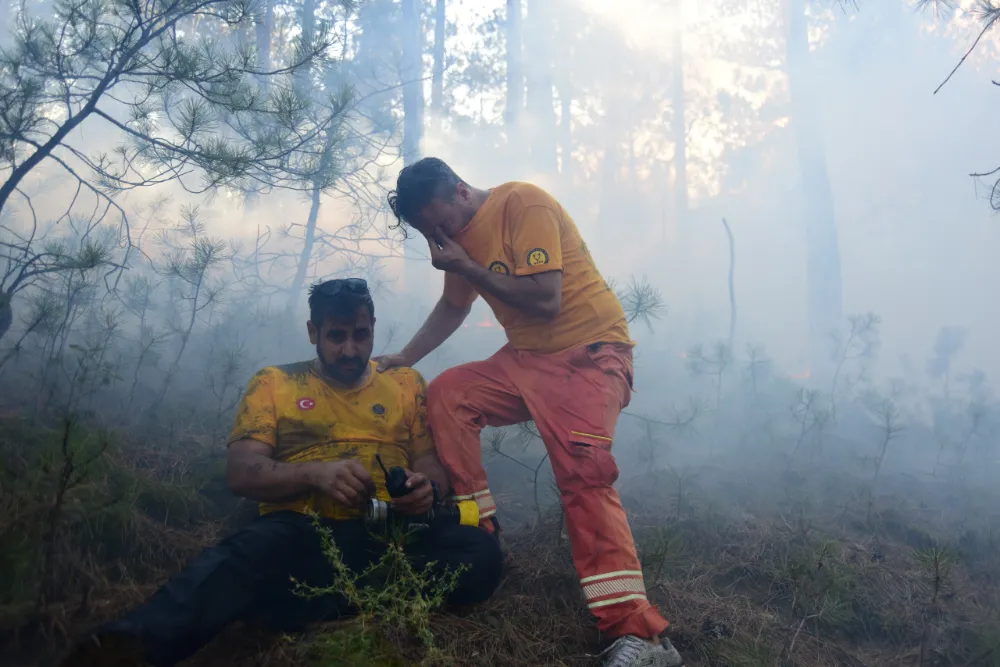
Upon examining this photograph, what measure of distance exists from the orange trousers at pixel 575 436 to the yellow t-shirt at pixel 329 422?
15 cm

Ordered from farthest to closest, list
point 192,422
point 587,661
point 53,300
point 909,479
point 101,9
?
point 909,479
point 192,422
point 53,300
point 101,9
point 587,661

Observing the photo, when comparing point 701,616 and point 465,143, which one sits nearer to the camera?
point 701,616

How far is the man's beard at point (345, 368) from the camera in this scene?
2744mm

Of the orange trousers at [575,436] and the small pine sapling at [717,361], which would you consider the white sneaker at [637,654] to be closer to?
the orange trousers at [575,436]

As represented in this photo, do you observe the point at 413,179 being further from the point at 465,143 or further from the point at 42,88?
the point at 465,143

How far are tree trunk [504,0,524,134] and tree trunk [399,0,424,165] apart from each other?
3.55 m

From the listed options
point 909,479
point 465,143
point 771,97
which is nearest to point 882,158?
point 771,97

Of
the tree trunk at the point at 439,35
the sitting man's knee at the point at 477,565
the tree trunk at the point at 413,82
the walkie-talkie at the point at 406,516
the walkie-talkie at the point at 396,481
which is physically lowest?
the sitting man's knee at the point at 477,565

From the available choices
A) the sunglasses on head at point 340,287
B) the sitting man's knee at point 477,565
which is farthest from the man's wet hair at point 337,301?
the sitting man's knee at point 477,565

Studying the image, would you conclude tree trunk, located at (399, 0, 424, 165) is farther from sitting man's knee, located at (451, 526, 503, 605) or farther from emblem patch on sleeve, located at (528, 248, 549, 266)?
sitting man's knee, located at (451, 526, 503, 605)

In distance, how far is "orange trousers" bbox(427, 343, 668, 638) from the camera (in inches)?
88.3

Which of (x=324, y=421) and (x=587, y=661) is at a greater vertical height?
(x=324, y=421)

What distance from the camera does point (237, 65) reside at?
3660mm

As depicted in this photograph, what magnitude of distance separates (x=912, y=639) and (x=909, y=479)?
563 cm
